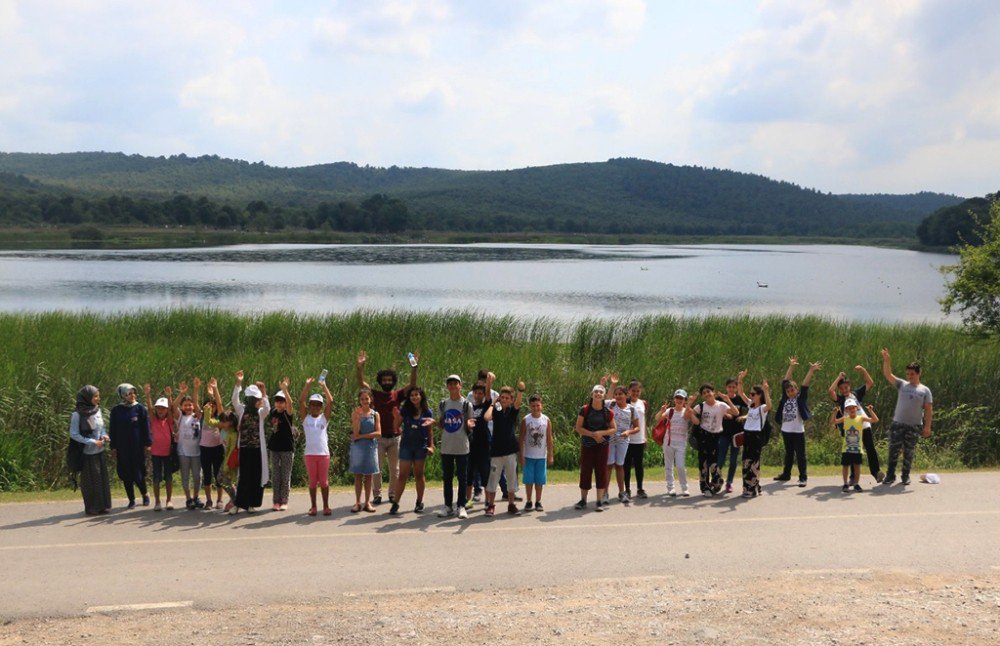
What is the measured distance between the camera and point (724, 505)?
13.2m

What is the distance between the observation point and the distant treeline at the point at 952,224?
365 ft

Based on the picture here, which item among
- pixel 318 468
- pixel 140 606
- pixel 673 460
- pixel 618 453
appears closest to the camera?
pixel 140 606

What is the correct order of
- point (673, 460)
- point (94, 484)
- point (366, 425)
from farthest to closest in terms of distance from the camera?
point (673, 460), point (366, 425), point (94, 484)

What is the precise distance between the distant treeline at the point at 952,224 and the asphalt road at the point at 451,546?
4085 inches

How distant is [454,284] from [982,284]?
1755 inches

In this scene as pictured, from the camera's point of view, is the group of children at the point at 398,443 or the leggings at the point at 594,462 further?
the leggings at the point at 594,462

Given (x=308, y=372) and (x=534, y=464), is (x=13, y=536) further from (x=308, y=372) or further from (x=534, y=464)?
(x=308, y=372)

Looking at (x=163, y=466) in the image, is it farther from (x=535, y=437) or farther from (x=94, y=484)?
(x=535, y=437)

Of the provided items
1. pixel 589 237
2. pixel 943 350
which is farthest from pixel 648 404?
pixel 589 237

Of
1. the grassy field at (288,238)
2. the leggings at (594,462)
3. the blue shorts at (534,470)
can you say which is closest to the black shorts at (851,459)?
the leggings at (594,462)

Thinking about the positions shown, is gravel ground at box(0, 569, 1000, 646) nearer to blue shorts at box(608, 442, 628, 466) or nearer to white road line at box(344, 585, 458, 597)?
white road line at box(344, 585, 458, 597)

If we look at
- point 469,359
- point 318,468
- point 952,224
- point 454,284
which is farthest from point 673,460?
point 952,224

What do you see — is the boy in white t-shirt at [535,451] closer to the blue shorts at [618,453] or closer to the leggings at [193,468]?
the blue shorts at [618,453]

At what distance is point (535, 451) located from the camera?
12.9m
